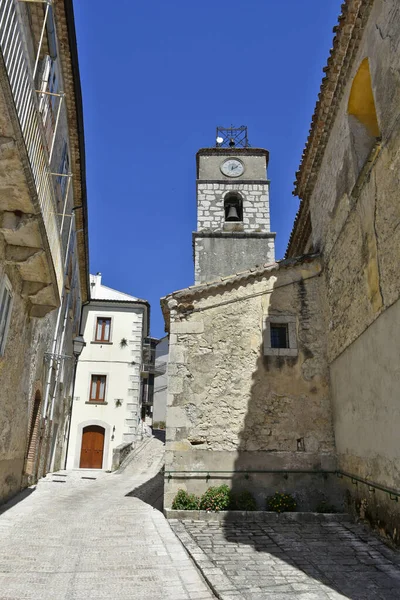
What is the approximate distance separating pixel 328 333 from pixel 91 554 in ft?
19.6

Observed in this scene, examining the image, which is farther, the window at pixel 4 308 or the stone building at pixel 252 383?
the stone building at pixel 252 383

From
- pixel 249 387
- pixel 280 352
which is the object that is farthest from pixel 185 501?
pixel 280 352

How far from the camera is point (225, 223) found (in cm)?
1563

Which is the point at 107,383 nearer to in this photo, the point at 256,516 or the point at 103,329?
the point at 103,329

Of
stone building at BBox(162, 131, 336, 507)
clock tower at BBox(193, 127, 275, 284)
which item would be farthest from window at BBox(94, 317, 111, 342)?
stone building at BBox(162, 131, 336, 507)

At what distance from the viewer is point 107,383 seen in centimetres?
2205

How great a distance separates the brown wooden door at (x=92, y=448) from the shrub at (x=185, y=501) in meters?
14.5

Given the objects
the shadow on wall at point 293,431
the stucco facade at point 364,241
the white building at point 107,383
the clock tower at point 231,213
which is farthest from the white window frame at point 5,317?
the white building at point 107,383

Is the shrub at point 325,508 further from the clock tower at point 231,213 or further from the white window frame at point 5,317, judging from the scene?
the clock tower at point 231,213

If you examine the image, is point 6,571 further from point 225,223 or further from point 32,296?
point 225,223

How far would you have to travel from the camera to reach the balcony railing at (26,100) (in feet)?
14.0

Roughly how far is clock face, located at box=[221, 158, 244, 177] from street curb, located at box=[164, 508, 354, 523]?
12.8 metres

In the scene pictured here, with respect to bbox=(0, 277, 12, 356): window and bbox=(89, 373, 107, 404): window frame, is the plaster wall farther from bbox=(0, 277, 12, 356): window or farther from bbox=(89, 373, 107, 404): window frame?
bbox=(0, 277, 12, 356): window

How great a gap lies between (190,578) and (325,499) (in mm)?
4449
